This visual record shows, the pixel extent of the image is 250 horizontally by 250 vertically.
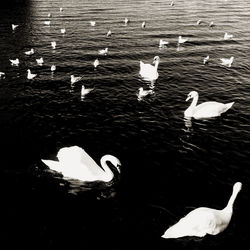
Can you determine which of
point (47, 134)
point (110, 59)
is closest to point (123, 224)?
point (47, 134)

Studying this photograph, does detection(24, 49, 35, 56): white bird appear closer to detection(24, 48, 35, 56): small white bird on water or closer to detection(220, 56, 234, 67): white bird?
detection(24, 48, 35, 56): small white bird on water

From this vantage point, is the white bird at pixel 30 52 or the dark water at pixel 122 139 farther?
the white bird at pixel 30 52

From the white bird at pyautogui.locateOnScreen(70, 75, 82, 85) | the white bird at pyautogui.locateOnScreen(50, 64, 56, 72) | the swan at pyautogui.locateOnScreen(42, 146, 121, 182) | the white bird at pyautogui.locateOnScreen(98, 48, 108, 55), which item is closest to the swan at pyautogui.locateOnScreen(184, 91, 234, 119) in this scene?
the swan at pyautogui.locateOnScreen(42, 146, 121, 182)

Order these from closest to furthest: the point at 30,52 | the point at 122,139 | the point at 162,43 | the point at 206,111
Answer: the point at 122,139
the point at 206,111
the point at 30,52
the point at 162,43

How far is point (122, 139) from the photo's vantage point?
21672mm

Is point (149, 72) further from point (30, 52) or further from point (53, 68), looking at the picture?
point (30, 52)

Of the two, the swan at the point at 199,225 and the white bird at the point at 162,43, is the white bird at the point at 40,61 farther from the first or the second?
the swan at the point at 199,225

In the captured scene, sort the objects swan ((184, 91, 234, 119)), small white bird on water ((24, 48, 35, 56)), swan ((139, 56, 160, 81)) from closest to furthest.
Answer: swan ((184, 91, 234, 119))
swan ((139, 56, 160, 81))
small white bird on water ((24, 48, 35, 56))

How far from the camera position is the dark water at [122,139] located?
1439cm

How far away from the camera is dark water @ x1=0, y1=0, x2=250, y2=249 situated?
47.2ft

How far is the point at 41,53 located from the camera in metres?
38.9

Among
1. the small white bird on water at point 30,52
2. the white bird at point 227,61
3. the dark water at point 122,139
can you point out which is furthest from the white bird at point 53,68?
the white bird at point 227,61

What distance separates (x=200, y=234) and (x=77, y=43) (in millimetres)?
34438

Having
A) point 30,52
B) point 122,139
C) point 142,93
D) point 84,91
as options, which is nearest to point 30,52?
point 30,52
